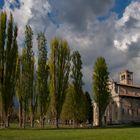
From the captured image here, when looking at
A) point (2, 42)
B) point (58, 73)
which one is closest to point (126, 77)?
point (58, 73)

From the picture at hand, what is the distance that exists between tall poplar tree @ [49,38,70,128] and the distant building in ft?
115

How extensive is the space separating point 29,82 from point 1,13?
1016cm

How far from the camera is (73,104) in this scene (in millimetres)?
52312

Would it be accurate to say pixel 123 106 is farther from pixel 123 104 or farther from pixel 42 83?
pixel 42 83

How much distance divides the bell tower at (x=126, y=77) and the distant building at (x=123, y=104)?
4.22 meters

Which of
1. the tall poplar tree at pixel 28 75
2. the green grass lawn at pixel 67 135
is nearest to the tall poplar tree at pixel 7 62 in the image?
the tall poplar tree at pixel 28 75

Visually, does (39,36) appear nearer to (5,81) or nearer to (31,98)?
(31,98)

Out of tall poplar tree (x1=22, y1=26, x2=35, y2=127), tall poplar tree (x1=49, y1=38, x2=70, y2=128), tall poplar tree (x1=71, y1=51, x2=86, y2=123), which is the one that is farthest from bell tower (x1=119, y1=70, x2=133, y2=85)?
tall poplar tree (x1=22, y1=26, x2=35, y2=127)

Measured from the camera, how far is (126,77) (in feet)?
297

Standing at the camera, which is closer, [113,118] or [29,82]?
[29,82]

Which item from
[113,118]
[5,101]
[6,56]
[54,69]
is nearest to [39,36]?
[54,69]

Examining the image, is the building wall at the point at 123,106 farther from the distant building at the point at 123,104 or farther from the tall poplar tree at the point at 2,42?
the tall poplar tree at the point at 2,42

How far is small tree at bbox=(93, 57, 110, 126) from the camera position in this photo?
5834 centimetres

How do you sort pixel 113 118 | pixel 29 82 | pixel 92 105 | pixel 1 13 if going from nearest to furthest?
pixel 1 13 → pixel 29 82 → pixel 113 118 → pixel 92 105
